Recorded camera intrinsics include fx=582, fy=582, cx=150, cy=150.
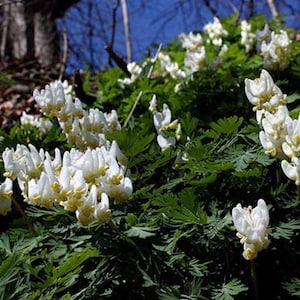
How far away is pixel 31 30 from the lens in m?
8.55

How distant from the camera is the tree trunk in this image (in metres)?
8.20

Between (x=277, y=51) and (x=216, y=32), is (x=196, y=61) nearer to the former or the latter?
(x=277, y=51)

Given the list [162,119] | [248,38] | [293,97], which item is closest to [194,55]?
[248,38]

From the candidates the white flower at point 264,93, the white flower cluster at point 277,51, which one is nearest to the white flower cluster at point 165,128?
the white flower at point 264,93

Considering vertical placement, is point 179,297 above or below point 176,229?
below

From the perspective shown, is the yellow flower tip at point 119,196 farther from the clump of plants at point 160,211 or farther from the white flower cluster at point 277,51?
the white flower cluster at point 277,51

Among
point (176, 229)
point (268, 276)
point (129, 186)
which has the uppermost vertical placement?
point (129, 186)

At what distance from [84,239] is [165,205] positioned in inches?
11.6

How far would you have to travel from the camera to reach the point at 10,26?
9.10m

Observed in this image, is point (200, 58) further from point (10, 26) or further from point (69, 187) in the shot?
point (10, 26)

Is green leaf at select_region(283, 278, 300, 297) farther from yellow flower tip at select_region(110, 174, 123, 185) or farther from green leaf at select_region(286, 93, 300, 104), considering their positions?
green leaf at select_region(286, 93, 300, 104)

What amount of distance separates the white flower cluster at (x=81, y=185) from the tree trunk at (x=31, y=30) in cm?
613

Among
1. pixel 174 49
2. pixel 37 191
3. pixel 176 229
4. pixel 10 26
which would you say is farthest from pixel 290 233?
pixel 10 26

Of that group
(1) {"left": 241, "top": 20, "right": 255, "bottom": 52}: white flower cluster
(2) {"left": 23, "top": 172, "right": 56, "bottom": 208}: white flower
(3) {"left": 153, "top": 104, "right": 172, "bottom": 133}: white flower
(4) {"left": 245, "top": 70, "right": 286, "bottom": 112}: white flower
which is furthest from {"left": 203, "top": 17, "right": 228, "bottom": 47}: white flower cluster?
(2) {"left": 23, "top": 172, "right": 56, "bottom": 208}: white flower
